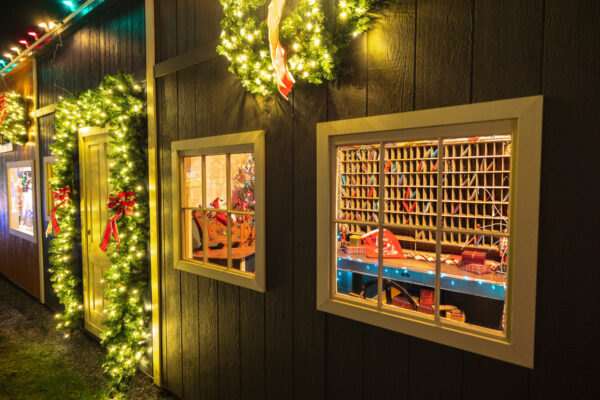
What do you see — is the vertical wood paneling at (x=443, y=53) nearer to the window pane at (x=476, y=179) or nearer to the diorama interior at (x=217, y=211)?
the diorama interior at (x=217, y=211)

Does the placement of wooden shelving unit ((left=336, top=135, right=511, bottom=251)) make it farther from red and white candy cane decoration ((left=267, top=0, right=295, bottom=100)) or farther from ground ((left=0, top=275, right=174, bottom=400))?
ground ((left=0, top=275, right=174, bottom=400))

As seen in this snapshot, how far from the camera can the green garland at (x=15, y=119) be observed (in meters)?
4.73

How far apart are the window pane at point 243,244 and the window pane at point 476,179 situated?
7.58 ft

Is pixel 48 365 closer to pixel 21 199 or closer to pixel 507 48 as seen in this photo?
pixel 21 199

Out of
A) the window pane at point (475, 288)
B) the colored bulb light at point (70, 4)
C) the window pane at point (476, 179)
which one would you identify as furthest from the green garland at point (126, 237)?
the window pane at point (476, 179)

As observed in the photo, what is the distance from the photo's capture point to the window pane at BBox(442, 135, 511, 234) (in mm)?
3543

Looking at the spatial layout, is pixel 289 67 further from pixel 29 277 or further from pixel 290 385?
pixel 29 277

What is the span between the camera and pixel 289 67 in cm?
165

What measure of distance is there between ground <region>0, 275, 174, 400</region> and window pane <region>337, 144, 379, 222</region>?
2.98m

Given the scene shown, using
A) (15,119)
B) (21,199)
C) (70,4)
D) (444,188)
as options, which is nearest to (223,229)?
(444,188)

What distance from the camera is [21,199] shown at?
17.9ft

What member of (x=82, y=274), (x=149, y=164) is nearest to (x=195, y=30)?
(x=149, y=164)

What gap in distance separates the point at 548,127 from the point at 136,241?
3.05 metres

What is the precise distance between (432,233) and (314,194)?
276 cm
